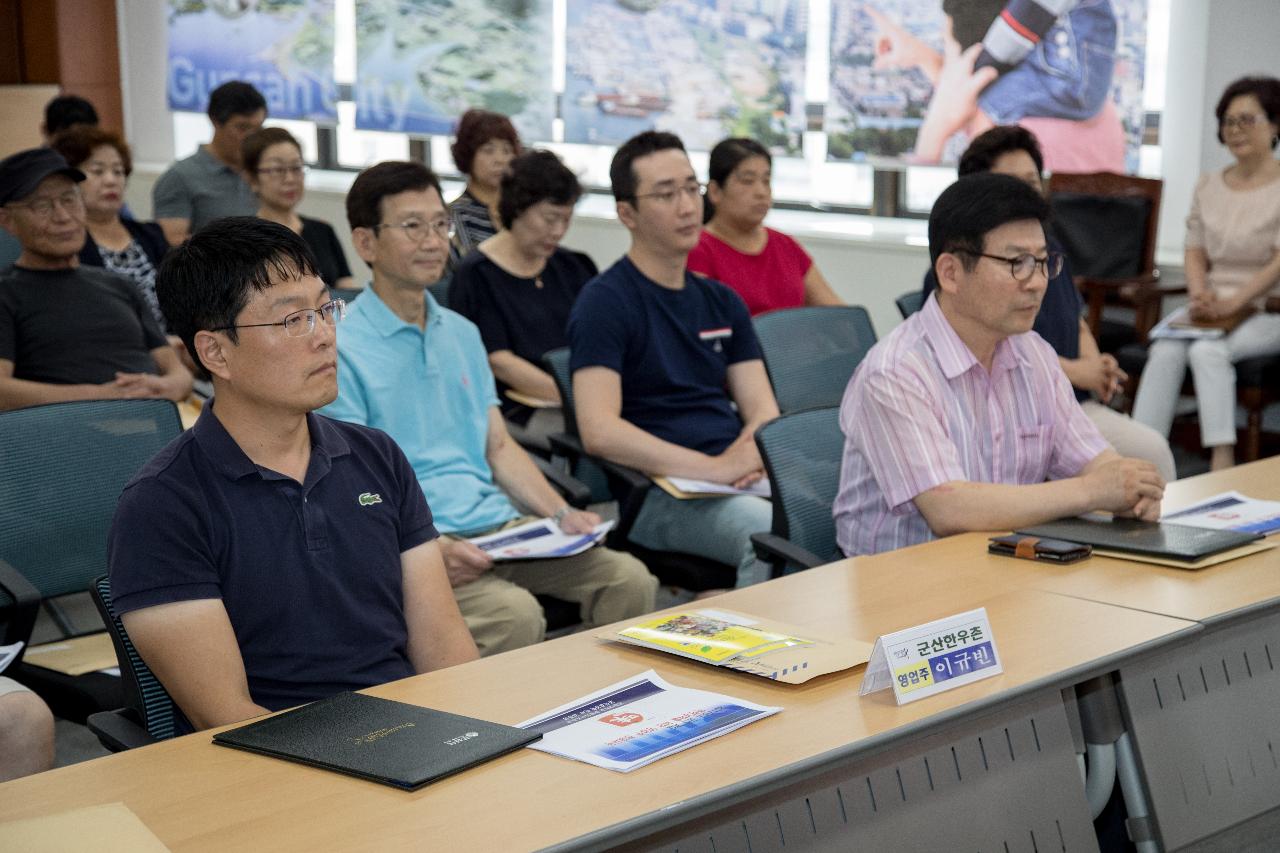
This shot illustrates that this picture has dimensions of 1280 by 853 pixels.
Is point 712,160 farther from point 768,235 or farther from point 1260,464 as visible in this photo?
point 1260,464

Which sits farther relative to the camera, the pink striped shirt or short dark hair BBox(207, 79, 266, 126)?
short dark hair BBox(207, 79, 266, 126)

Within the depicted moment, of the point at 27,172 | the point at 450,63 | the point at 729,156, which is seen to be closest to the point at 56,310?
the point at 27,172

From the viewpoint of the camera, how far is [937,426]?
2643 millimetres

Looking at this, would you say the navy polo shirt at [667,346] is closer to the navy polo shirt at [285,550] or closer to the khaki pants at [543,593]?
the khaki pants at [543,593]

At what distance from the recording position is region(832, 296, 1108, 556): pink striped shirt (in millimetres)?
2627

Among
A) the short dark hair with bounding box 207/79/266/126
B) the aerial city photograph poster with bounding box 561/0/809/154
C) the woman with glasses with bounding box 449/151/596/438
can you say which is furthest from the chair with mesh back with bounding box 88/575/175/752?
the aerial city photograph poster with bounding box 561/0/809/154

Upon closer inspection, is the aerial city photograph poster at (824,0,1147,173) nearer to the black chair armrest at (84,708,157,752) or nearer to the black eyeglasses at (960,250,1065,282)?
the black eyeglasses at (960,250,1065,282)

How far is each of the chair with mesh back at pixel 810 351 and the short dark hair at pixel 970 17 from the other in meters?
2.59

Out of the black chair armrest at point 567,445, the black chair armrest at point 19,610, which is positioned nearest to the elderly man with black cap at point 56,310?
the black chair armrest at point 567,445

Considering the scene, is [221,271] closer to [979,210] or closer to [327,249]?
[979,210]

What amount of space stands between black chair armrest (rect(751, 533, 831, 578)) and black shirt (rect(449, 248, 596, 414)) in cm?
163

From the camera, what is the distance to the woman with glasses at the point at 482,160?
5.71m

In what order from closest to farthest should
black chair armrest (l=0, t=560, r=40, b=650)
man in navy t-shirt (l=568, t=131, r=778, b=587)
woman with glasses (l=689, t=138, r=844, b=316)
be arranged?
black chair armrest (l=0, t=560, r=40, b=650), man in navy t-shirt (l=568, t=131, r=778, b=587), woman with glasses (l=689, t=138, r=844, b=316)

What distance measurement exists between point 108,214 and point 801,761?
394 cm
